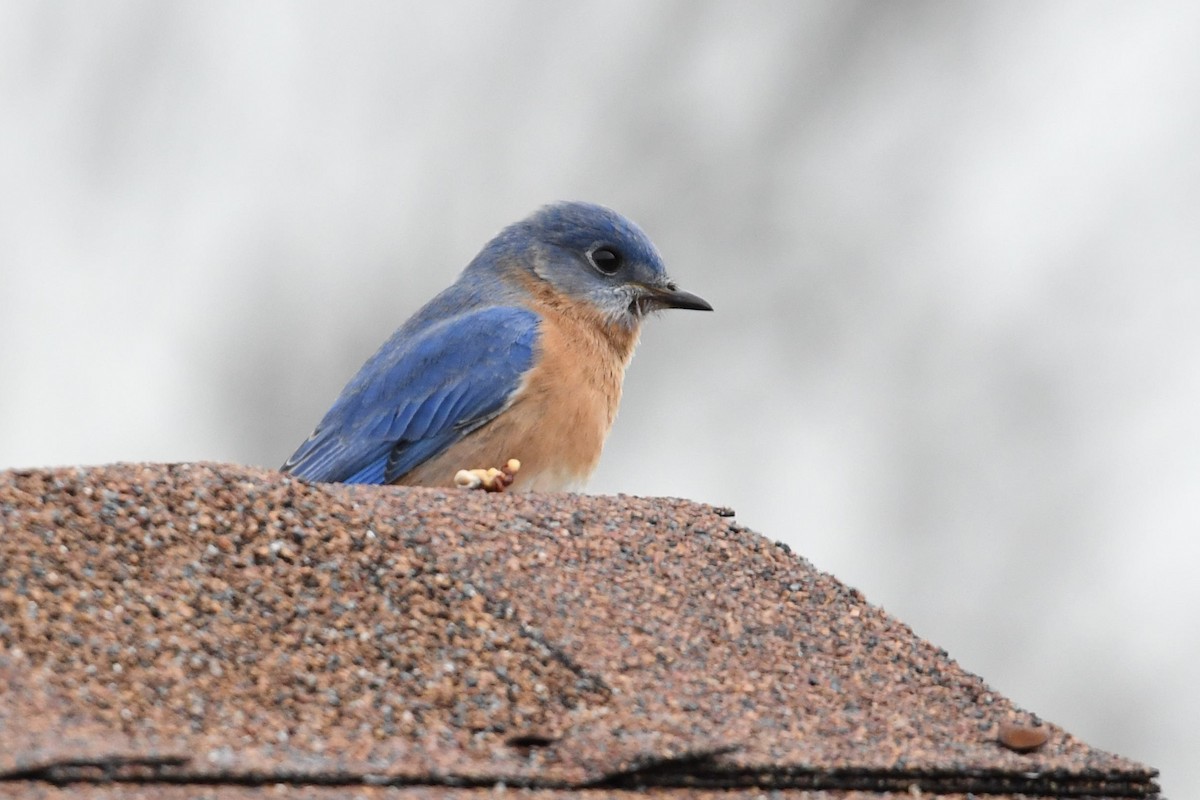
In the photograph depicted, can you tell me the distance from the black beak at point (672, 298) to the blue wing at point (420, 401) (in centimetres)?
64

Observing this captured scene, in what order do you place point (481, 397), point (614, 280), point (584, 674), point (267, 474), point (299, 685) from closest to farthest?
point (299, 685) < point (584, 674) < point (267, 474) < point (481, 397) < point (614, 280)

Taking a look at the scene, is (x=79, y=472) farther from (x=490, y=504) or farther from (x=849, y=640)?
(x=849, y=640)

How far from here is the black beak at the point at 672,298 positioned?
6.14m

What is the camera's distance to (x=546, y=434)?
5.21 metres

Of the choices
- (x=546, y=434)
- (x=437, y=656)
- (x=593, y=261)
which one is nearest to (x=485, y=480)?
(x=546, y=434)

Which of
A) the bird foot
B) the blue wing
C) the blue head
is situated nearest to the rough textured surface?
the bird foot

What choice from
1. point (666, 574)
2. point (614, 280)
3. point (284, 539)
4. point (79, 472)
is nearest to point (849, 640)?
point (666, 574)

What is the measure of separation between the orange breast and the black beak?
706 mm

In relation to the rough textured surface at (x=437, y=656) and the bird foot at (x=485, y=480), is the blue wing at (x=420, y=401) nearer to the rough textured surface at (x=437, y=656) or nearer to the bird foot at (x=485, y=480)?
the bird foot at (x=485, y=480)

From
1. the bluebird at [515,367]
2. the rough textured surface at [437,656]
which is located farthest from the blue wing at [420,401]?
the rough textured surface at [437,656]

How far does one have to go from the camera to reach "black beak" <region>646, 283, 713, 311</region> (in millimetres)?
6145

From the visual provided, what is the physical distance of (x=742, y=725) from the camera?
2709 millimetres

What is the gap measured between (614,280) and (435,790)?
155 inches

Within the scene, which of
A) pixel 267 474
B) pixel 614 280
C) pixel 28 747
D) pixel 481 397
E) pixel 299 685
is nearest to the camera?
pixel 28 747
